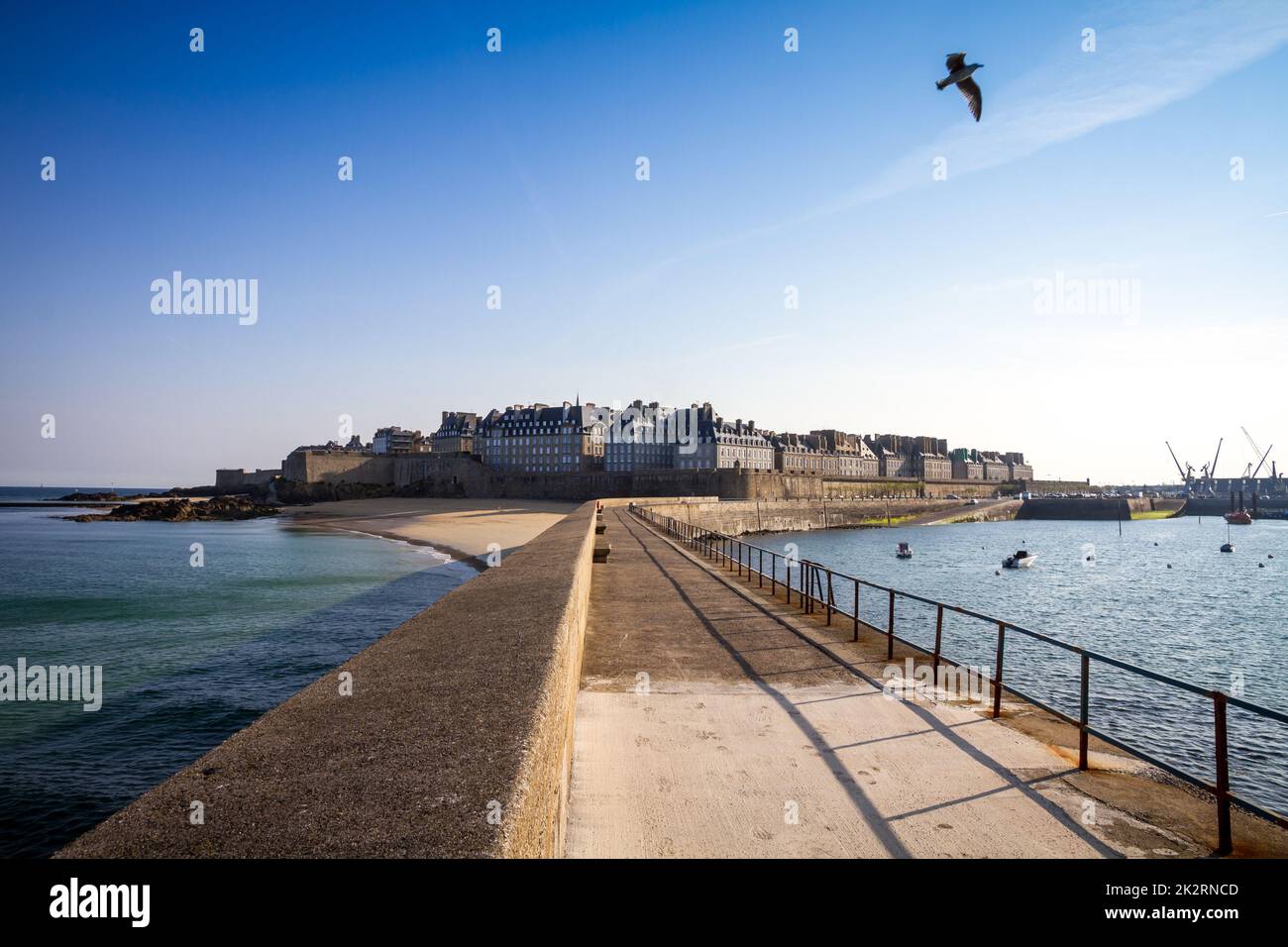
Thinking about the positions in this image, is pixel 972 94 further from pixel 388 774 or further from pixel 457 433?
pixel 457 433

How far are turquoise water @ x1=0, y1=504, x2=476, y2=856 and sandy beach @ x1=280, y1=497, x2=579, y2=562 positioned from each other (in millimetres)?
4399

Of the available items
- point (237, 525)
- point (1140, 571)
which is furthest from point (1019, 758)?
point (237, 525)

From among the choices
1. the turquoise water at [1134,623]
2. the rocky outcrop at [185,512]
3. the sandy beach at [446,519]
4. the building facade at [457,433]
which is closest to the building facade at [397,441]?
the building facade at [457,433]

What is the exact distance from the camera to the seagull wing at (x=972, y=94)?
10.2 m

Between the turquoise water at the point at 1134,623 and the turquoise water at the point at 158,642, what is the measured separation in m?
13.6

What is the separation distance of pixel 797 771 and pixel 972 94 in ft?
31.6

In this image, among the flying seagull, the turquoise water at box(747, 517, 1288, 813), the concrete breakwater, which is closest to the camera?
the concrete breakwater

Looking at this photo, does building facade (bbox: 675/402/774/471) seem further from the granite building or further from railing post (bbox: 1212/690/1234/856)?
railing post (bbox: 1212/690/1234/856)

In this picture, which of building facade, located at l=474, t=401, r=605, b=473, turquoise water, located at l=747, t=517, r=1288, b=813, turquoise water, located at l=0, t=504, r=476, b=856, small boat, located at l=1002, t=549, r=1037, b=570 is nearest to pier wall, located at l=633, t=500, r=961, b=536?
turquoise water, located at l=747, t=517, r=1288, b=813

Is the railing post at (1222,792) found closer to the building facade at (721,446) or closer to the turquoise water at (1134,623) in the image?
the turquoise water at (1134,623)

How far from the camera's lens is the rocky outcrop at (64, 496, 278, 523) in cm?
7294
